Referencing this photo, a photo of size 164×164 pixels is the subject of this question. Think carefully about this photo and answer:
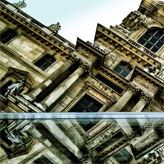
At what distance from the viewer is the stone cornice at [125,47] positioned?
17828 mm

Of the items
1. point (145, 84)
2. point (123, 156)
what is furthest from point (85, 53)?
point (123, 156)

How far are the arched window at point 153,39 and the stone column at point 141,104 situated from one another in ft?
17.9

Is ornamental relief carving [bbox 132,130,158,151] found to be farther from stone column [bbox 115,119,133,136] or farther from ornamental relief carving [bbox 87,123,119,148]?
ornamental relief carving [bbox 87,123,119,148]

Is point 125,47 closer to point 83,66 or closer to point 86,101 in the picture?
point 83,66

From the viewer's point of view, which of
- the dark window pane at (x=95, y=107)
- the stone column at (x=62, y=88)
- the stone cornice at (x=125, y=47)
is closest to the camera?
the stone column at (x=62, y=88)

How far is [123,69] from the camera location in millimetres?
18047

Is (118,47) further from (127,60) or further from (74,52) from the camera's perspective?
(74,52)

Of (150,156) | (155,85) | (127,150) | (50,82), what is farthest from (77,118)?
(155,85)

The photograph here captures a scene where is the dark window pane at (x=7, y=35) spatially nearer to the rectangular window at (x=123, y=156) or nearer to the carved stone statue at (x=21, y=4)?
the carved stone statue at (x=21, y=4)

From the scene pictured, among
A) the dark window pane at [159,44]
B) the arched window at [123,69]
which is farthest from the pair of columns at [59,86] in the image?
the dark window pane at [159,44]

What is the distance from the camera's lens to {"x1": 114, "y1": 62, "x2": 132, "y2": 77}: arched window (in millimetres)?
17797

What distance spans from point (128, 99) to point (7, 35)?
895 centimetres

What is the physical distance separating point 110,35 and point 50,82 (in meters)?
5.94

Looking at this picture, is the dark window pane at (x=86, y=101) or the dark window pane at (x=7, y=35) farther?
the dark window pane at (x=7, y=35)
